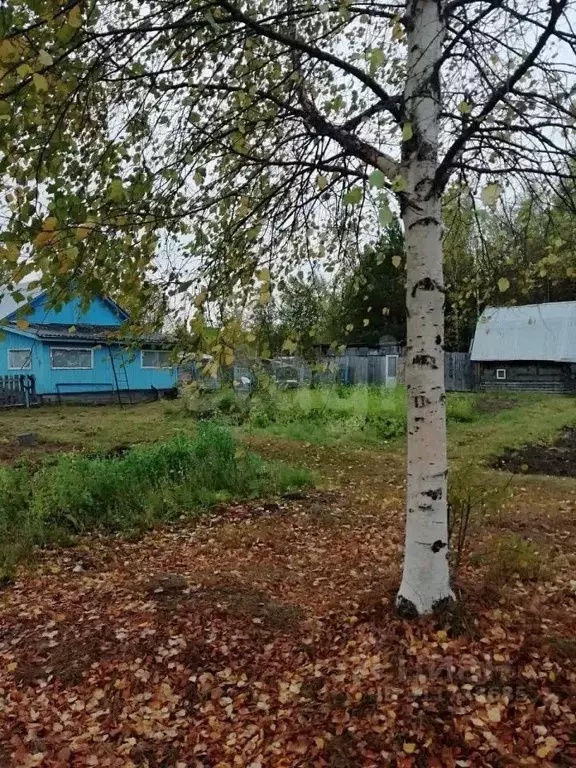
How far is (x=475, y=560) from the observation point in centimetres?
384

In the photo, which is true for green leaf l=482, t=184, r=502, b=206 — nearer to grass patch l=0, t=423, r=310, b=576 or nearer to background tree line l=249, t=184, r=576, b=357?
background tree line l=249, t=184, r=576, b=357

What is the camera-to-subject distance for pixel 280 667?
2.82 m

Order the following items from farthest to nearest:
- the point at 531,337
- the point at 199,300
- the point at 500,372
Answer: the point at 500,372, the point at 531,337, the point at 199,300

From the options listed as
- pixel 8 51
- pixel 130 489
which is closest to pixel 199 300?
pixel 8 51

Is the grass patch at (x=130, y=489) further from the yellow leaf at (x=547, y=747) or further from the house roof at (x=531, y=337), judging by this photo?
the house roof at (x=531, y=337)

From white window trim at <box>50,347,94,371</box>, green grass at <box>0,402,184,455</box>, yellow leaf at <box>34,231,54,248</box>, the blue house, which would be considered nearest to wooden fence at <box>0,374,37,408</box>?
the blue house

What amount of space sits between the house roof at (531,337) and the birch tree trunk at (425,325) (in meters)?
19.5

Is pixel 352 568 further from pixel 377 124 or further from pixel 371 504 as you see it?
pixel 377 124

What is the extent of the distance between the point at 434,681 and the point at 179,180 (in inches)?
114

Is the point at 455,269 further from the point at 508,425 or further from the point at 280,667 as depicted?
the point at 508,425

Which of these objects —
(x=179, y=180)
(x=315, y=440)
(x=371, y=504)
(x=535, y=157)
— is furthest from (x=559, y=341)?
(x=179, y=180)

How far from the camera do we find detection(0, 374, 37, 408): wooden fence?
1894 cm

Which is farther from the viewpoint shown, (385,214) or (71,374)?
(71,374)

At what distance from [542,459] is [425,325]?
8055 mm
